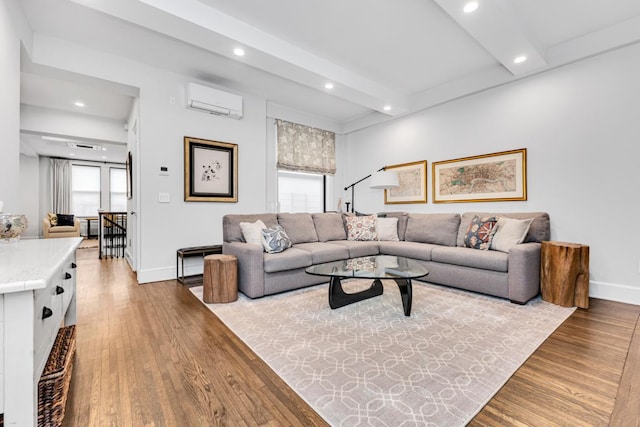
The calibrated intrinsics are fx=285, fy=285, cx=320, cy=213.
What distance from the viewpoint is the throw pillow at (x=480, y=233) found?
10.8 feet

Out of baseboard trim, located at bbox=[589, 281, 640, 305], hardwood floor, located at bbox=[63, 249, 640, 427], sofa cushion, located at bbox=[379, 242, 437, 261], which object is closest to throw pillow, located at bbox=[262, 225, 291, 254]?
hardwood floor, located at bbox=[63, 249, 640, 427]

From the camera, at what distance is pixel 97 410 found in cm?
135

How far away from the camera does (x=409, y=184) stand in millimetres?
4883

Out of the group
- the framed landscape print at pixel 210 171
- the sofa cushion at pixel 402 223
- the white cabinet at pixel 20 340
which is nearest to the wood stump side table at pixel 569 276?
the sofa cushion at pixel 402 223

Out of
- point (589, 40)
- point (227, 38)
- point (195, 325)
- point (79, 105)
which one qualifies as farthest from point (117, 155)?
point (589, 40)

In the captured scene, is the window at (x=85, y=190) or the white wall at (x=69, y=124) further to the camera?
the window at (x=85, y=190)

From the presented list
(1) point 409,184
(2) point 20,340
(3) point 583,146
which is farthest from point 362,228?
(2) point 20,340

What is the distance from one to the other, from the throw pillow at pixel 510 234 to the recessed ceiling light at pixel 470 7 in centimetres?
216

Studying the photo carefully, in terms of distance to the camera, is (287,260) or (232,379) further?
(287,260)

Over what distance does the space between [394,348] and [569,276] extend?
6.68ft

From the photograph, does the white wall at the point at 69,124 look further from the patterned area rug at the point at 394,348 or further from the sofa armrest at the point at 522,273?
the sofa armrest at the point at 522,273

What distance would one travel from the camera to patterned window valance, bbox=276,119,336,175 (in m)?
5.14

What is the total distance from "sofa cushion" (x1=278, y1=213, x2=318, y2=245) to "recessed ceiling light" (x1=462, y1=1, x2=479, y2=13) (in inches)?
114

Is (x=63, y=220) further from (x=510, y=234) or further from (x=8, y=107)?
(x=510, y=234)
